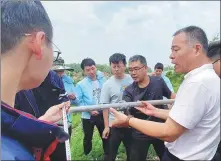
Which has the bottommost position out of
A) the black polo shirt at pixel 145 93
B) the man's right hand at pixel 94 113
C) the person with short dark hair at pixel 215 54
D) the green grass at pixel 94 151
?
the green grass at pixel 94 151

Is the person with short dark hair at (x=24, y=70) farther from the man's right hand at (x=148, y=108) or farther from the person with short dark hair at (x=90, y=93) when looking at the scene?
the person with short dark hair at (x=90, y=93)

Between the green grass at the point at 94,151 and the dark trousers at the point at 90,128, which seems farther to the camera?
the green grass at the point at 94,151

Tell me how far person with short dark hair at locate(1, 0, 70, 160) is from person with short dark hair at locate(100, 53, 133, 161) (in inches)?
133

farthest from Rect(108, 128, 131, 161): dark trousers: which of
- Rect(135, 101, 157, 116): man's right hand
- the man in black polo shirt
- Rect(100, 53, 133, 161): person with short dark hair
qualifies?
Rect(135, 101, 157, 116): man's right hand

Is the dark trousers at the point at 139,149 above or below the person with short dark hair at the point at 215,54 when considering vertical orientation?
below

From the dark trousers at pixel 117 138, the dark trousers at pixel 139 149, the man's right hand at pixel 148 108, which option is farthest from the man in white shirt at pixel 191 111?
the dark trousers at pixel 117 138

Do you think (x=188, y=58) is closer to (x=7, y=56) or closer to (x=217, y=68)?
(x=217, y=68)

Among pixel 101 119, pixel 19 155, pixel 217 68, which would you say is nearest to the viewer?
pixel 19 155

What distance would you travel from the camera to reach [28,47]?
97 centimetres

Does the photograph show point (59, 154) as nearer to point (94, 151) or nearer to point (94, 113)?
point (94, 113)

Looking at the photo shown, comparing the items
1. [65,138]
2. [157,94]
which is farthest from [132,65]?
[65,138]

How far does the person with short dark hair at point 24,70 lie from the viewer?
91 cm

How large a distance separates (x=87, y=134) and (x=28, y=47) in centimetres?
439

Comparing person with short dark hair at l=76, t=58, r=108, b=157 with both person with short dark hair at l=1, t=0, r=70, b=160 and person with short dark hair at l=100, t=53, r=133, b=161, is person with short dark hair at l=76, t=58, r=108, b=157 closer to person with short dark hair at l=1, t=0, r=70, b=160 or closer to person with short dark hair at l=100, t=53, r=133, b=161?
person with short dark hair at l=100, t=53, r=133, b=161
